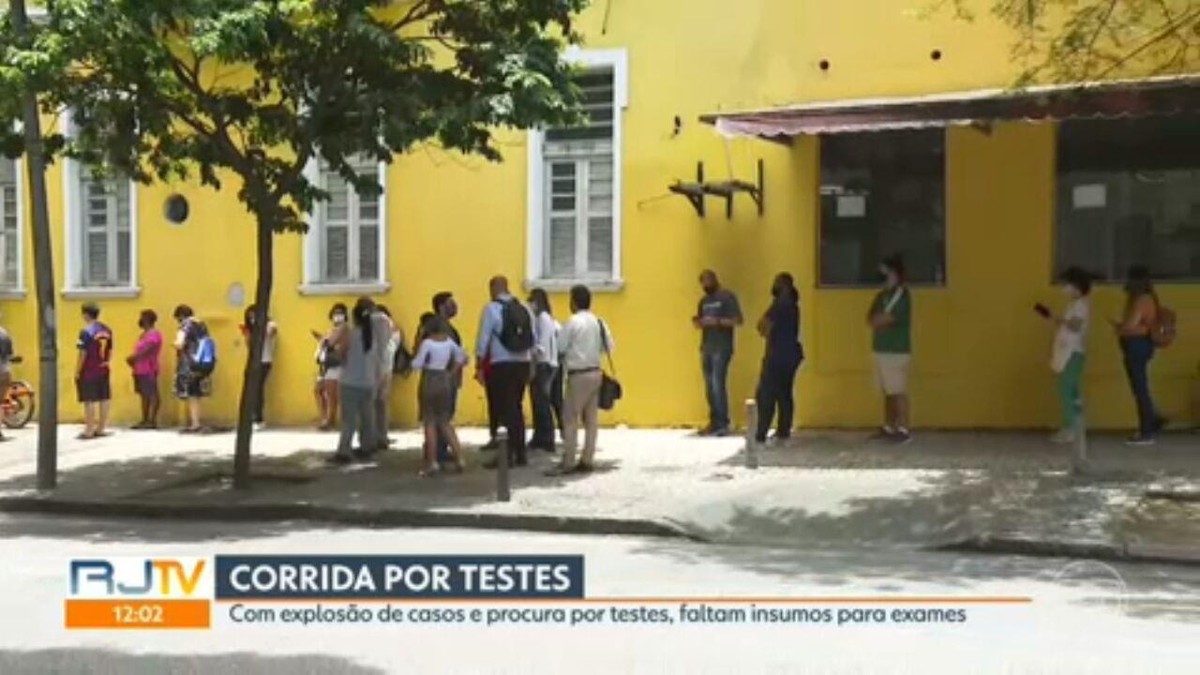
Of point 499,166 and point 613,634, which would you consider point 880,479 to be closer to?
point 613,634

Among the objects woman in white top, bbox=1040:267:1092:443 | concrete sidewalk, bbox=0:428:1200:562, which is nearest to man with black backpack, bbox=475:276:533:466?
concrete sidewalk, bbox=0:428:1200:562

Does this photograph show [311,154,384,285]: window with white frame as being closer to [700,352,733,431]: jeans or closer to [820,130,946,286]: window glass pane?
[700,352,733,431]: jeans

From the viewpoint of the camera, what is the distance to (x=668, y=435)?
15383mm

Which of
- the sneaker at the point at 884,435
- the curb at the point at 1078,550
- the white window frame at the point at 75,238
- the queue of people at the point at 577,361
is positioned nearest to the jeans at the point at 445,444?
the queue of people at the point at 577,361

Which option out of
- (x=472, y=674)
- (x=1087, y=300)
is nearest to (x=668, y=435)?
(x=1087, y=300)

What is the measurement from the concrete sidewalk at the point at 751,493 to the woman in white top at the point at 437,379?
430mm

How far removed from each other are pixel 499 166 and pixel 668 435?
391 cm

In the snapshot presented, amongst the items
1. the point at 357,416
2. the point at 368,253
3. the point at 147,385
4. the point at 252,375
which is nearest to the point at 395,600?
the point at 252,375

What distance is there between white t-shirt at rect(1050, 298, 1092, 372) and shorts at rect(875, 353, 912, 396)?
1466 millimetres

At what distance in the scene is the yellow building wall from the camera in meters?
14.5

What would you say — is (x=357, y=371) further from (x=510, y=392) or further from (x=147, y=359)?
(x=147, y=359)

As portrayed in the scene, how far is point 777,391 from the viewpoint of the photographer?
14.1 metres

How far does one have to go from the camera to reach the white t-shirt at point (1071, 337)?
13109 millimetres

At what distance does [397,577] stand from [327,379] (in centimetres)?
795
